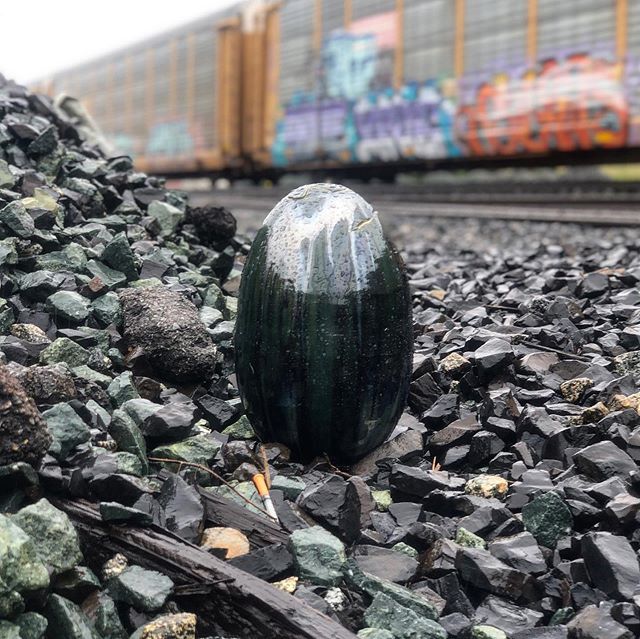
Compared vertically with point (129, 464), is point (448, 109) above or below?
above

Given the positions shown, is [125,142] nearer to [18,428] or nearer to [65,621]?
[18,428]

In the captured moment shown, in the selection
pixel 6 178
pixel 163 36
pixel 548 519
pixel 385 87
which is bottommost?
pixel 548 519

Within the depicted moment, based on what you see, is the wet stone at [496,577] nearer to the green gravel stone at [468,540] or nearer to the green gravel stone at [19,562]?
the green gravel stone at [468,540]

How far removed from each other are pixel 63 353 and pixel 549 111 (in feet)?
31.4

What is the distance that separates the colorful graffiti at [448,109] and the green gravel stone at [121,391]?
902 cm

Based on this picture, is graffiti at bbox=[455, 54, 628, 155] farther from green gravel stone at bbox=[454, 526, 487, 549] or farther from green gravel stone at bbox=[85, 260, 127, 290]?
green gravel stone at bbox=[454, 526, 487, 549]

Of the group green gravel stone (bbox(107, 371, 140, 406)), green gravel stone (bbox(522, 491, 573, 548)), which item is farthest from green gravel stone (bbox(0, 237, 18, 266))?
green gravel stone (bbox(522, 491, 573, 548))

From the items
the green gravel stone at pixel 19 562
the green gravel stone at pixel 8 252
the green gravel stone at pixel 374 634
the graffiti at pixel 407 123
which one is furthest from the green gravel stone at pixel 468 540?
the graffiti at pixel 407 123

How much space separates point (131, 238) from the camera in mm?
3396

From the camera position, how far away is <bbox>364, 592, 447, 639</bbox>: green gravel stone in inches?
60.8

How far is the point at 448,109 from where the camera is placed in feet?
38.7

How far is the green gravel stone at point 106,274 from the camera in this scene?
9.28 feet

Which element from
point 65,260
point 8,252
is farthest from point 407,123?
point 8,252

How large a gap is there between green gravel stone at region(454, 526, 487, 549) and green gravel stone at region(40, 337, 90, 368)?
4.24 feet
